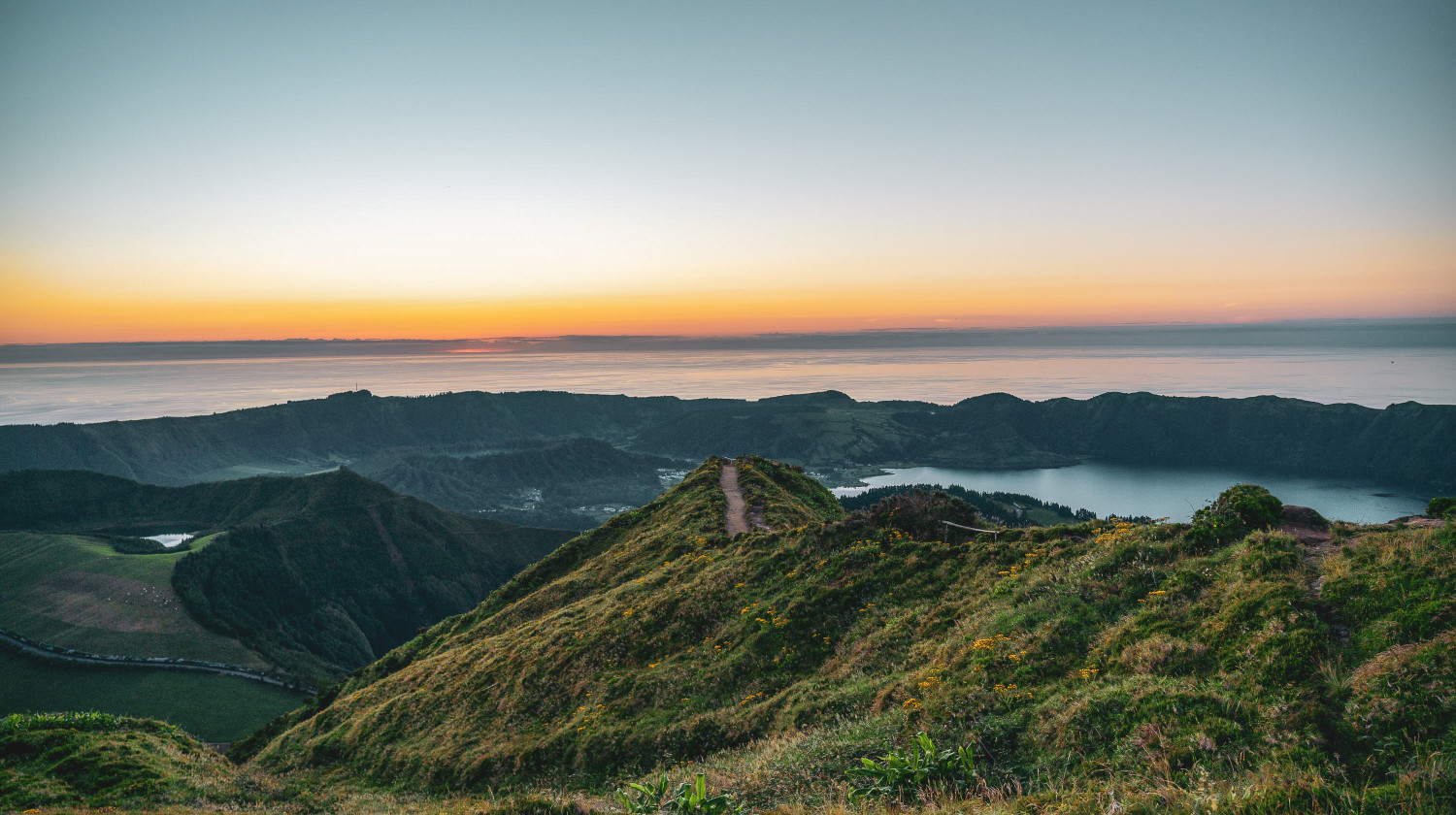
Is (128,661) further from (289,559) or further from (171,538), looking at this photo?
(171,538)

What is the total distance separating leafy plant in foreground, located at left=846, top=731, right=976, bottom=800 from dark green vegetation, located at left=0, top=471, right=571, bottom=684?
286 feet

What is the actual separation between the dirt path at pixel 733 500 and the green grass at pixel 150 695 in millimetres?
51633

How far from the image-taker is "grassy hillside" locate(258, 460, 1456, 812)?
8.29 metres

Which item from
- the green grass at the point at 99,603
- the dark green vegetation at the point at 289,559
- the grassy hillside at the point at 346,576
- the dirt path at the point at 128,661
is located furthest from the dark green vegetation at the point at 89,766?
the green grass at the point at 99,603

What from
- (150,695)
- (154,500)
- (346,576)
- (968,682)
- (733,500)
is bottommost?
(346,576)

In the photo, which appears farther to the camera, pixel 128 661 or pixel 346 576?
pixel 346 576

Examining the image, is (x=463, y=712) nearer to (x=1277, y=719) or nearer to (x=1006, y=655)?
(x=1006, y=655)

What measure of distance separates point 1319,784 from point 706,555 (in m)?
27.3

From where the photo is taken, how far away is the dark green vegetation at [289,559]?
303 feet

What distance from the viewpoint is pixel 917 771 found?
9.15m

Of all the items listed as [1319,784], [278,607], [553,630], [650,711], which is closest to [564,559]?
[553,630]

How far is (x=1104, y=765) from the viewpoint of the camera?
909 cm

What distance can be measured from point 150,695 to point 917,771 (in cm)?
8948

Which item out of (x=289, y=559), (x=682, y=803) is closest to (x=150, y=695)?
(x=289, y=559)
